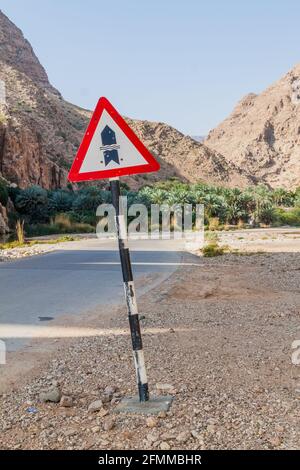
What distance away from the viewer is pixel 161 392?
452 cm

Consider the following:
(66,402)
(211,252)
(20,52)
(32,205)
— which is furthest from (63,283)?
(20,52)

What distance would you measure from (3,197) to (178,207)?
13.1 meters

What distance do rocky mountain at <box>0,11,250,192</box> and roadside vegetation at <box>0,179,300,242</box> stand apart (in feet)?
29.5

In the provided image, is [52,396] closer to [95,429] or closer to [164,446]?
[95,429]

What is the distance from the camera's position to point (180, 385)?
15.3ft

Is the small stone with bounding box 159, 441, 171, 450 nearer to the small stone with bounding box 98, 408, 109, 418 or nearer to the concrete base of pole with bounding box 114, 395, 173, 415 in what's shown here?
the concrete base of pole with bounding box 114, 395, 173, 415

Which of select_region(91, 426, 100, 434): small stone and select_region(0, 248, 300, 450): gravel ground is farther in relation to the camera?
select_region(91, 426, 100, 434): small stone

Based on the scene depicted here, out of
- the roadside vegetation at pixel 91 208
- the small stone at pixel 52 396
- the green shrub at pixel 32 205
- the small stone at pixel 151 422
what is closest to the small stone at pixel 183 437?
the small stone at pixel 151 422

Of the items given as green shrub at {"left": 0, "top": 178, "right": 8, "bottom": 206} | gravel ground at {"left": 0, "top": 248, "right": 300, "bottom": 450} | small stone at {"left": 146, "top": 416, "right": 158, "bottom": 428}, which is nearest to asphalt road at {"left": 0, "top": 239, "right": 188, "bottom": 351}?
gravel ground at {"left": 0, "top": 248, "right": 300, "bottom": 450}

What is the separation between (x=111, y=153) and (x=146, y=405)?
2043 millimetres

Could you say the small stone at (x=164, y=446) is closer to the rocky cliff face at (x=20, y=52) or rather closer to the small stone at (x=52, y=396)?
the small stone at (x=52, y=396)

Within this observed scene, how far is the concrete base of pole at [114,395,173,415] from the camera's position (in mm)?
4082

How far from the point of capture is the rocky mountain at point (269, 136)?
136m
